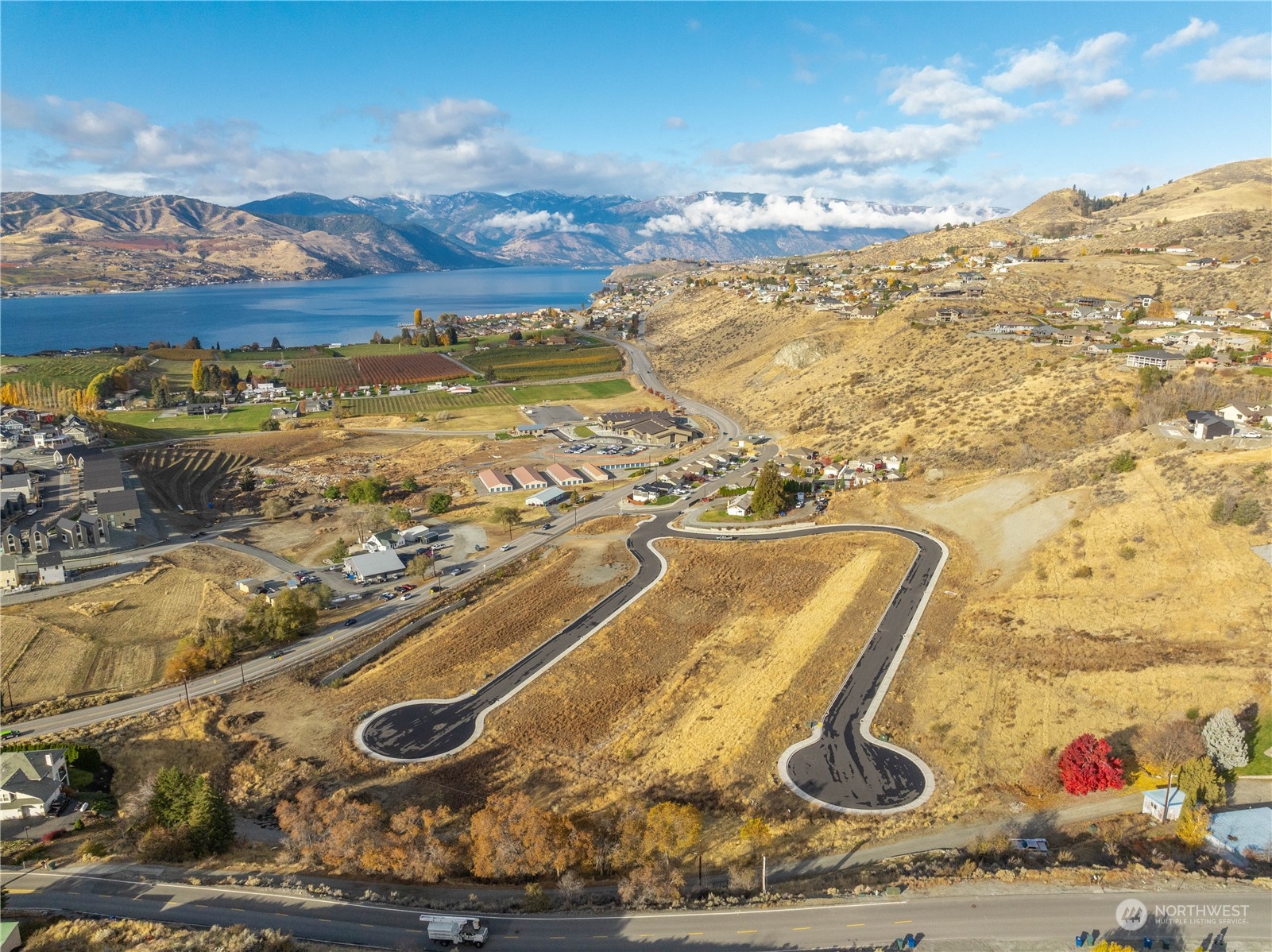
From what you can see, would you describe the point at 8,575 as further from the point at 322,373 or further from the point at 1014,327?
the point at 1014,327

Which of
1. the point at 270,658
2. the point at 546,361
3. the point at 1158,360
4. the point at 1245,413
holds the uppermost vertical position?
the point at 1158,360

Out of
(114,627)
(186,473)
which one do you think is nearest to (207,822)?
(114,627)

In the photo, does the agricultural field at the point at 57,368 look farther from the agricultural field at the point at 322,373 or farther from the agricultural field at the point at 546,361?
the agricultural field at the point at 546,361

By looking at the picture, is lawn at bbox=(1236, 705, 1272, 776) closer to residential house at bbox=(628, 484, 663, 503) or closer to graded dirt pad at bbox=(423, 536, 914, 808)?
graded dirt pad at bbox=(423, 536, 914, 808)

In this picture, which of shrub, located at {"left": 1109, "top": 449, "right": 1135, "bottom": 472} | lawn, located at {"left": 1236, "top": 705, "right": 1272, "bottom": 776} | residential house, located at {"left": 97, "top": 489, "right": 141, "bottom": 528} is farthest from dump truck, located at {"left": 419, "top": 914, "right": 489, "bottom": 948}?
residential house, located at {"left": 97, "top": 489, "right": 141, "bottom": 528}

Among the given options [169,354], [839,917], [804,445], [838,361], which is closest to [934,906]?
[839,917]

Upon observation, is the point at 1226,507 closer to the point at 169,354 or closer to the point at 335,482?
the point at 335,482

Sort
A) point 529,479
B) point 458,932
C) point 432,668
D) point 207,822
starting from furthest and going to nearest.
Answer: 1. point 529,479
2. point 432,668
3. point 207,822
4. point 458,932
